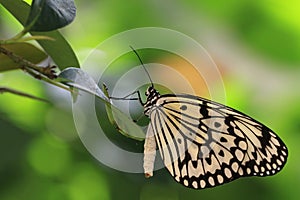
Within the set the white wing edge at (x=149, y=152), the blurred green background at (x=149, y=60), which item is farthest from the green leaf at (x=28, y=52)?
the blurred green background at (x=149, y=60)

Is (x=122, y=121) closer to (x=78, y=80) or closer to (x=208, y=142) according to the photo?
(x=78, y=80)

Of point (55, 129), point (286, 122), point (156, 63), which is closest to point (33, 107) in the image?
point (55, 129)

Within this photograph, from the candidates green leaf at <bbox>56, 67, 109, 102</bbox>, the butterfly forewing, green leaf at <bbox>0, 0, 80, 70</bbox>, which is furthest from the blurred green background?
green leaf at <bbox>56, 67, 109, 102</bbox>

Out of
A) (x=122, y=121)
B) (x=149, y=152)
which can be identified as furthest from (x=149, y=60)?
(x=122, y=121)

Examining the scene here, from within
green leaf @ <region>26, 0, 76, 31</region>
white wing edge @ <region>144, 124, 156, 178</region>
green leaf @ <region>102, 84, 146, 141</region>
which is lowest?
white wing edge @ <region>144, 124, 156, 178</region>

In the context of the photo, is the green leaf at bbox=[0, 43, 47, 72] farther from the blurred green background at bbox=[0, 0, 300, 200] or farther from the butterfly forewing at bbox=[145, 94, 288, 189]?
the blurred green background at bbox=[0, 0, 300, 200]

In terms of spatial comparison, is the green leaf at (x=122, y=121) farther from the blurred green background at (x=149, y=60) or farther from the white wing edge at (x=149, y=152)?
the blurred green background at (x=149, y=60)
